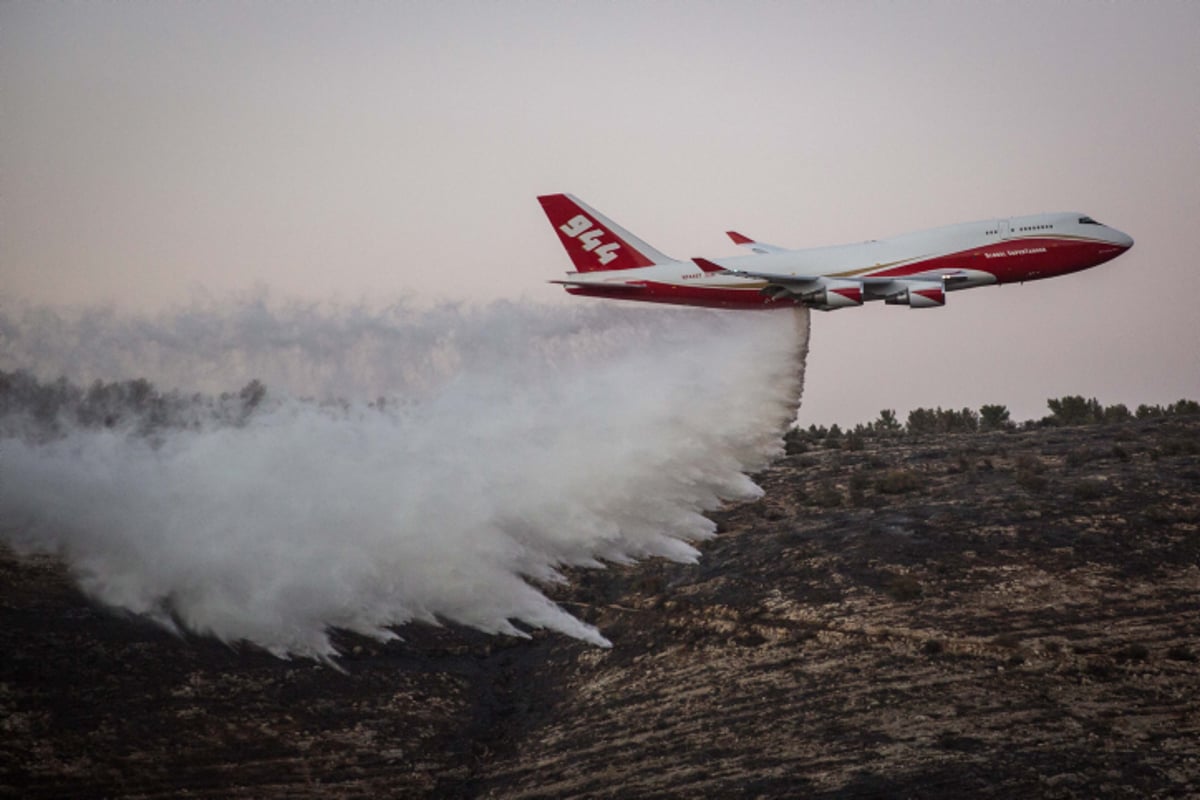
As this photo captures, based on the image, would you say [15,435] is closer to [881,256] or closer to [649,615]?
[649,615]

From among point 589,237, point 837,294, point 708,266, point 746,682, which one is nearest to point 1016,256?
point 837,294

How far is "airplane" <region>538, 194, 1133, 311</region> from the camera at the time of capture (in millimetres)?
55156

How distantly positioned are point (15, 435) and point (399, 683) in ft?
60.2

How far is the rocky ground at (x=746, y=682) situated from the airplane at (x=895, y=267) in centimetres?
939

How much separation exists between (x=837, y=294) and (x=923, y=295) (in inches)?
126

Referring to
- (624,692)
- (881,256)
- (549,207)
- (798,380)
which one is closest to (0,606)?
(624,692)

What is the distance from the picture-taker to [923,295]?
54.3 metres

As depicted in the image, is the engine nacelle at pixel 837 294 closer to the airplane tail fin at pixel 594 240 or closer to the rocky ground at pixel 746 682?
the airplane tail fin at pixel 594 240

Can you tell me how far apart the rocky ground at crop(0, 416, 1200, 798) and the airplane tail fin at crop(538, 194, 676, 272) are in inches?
479

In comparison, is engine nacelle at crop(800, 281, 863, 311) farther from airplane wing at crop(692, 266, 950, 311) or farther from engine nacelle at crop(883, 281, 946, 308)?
engine nacelle at crop(883, 281, 946, 308)

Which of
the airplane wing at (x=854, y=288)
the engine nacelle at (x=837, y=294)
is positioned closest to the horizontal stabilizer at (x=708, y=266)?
the airplane wing at (x=854, y=288)

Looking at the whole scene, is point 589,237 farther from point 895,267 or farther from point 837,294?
point 895,267

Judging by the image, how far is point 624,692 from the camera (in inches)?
1906

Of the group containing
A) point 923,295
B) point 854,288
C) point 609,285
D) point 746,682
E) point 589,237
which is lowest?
point 746,682
